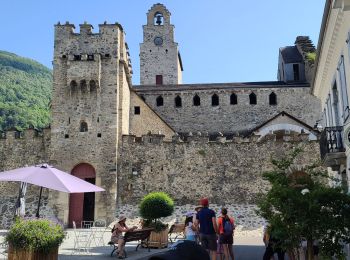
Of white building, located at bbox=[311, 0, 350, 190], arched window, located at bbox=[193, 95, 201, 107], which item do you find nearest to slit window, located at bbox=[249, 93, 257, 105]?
arched window, located at bbox=[193, 95, 201, 107]

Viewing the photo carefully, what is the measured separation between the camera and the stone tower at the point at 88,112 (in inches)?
1005

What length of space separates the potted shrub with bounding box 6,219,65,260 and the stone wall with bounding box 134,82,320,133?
2374 cm

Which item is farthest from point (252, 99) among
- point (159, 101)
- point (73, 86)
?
point (73, 86)

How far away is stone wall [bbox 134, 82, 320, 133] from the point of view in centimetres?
3338

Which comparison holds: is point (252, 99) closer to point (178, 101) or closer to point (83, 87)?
point (178, 101)

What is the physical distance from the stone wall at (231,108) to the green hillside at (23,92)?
2138cm

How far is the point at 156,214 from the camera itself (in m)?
17.2

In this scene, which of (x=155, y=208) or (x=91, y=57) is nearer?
(x=155, y=208)

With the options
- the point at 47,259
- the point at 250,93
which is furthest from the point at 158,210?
the point at 250,93

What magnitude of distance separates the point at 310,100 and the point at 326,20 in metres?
21.9

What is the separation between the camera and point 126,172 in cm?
2623

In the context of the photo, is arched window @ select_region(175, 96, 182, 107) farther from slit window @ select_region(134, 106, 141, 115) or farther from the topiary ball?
the topiary ball

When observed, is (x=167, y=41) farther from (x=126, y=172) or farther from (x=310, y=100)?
(x=126, y=172)

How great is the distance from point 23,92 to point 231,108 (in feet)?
182
